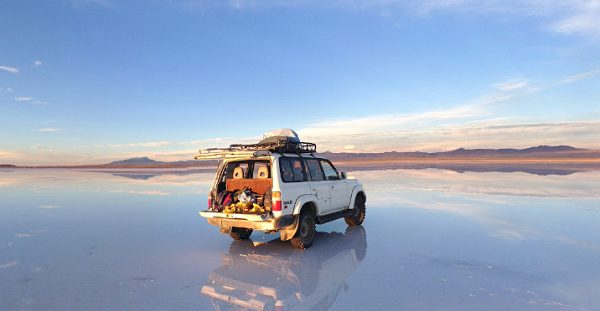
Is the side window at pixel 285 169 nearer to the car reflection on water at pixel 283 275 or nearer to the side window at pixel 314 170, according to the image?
the side window at pixel 314 170

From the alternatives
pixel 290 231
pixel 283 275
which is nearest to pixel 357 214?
pixel 290 231

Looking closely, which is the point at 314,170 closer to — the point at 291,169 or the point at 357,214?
the point at 291,169

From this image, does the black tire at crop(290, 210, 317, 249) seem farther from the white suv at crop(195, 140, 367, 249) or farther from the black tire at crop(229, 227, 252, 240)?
the black tire at crop(229, 227, 252, 240)

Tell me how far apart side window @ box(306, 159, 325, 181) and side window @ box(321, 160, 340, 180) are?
239 mm

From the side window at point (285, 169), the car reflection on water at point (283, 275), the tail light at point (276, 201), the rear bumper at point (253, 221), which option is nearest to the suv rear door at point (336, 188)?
the car reflection on water at point (283, 275)

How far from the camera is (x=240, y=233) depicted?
7875 millimetres

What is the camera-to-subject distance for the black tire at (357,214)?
9.29 meters

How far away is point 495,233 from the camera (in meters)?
7.94

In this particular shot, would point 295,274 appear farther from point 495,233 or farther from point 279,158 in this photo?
point 495,233

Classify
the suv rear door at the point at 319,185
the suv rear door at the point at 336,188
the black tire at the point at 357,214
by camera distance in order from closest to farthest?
1. the suv rear door at the point at 319,185
2. the suv rear door at the point at 336,188
3. the black tire at the point at 357,214

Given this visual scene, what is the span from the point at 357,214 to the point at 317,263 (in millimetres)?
3578

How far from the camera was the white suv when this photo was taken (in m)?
6.57

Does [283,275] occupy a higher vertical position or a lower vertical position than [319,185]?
lower

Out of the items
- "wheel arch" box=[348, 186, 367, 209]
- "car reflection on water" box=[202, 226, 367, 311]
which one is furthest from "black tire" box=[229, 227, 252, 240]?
"wheel arch" box=[348, 186, 367, 209]
